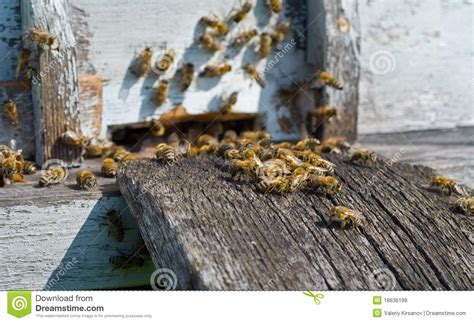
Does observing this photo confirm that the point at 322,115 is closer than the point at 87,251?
No

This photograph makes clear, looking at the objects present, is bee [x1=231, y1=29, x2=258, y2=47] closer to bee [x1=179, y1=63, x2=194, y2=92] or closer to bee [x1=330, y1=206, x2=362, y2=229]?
bee [x1=179, y1=63, x2=194, y2=92]

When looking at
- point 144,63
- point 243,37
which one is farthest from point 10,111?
point 243,37

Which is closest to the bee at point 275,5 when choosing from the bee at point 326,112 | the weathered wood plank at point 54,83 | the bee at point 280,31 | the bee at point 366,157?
the bee at point 280,31

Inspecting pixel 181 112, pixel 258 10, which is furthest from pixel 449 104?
pixel 181 112

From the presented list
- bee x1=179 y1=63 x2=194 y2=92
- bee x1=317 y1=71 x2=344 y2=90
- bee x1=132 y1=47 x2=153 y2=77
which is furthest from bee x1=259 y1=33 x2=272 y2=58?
bee x1=132 y1=47 x2=153 y2=77
